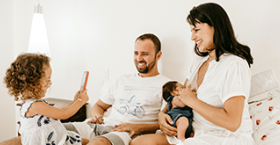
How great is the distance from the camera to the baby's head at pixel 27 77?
43.8 inches

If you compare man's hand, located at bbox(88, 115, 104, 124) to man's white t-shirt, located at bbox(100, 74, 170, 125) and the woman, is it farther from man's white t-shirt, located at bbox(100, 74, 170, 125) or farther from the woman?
the woman

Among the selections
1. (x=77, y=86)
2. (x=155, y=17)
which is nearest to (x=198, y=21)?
(x=155, y=17)

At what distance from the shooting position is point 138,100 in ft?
4.90

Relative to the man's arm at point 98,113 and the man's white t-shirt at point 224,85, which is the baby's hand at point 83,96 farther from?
the man's white t-shirt at point 224,85

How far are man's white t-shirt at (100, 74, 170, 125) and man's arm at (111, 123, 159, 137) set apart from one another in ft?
0.32

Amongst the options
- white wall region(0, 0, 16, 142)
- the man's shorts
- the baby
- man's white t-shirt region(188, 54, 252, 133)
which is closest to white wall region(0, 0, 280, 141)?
white wall region(0, 0, 16, 142)

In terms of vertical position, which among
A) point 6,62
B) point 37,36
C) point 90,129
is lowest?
point 90,129

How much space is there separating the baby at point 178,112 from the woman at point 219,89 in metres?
0.04

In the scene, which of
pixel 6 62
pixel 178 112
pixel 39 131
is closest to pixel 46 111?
pixel 39 131

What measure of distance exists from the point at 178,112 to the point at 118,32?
106cm

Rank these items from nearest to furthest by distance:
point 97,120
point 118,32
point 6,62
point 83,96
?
point 83,96, point 97,120, point 118,32, point 6,62

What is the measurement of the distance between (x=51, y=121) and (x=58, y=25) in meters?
1.39

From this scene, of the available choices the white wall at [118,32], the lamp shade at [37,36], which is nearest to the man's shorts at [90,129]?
the white wall at [118,32]

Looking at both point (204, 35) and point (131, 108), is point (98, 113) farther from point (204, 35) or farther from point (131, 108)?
point (204, 35)
